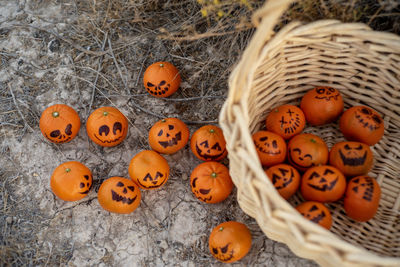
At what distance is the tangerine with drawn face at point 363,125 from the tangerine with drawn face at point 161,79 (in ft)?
3.68

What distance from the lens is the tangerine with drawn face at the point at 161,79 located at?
253 cm

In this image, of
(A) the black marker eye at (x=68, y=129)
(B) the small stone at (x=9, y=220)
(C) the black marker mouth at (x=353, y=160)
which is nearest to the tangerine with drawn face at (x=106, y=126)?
(A) the black marker eye at (x=68, y=129)

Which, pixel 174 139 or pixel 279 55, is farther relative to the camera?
pixel 174 139

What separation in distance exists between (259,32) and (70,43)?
1.94 metres

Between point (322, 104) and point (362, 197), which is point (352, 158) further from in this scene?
point (322, 104)

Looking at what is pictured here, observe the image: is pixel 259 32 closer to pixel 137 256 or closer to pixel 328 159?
pixel 328 159

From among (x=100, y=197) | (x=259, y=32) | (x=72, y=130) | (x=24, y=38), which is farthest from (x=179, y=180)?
(x=24, y=38)

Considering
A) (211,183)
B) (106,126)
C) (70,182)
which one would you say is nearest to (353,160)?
(211,183)

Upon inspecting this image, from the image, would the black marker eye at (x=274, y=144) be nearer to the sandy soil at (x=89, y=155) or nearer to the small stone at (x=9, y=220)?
the sandy soil at (x=89, y=155)

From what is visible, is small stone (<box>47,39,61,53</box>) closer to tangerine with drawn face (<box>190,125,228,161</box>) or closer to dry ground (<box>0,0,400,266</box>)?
dry ground (<box>0,0,400,266</box>)

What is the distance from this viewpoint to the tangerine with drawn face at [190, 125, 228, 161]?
2.24 metres

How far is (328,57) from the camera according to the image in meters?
2.14

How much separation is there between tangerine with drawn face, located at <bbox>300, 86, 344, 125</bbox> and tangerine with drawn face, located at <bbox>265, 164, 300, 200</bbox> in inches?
16.9

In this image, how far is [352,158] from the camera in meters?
1.96
